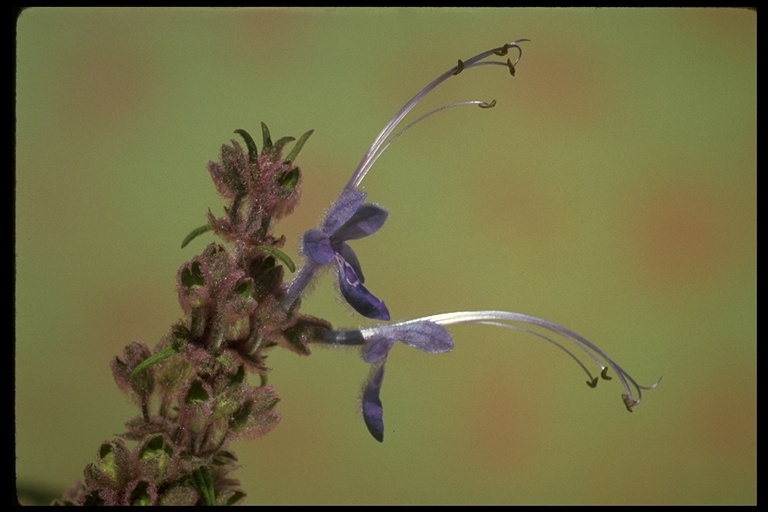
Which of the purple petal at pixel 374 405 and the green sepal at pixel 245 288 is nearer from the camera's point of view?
the green sepal at pixel 245 288

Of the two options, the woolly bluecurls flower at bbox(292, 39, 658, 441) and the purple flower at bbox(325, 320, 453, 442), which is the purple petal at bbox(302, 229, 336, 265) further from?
the purple flower at bbox(325, 320, 453, 442)

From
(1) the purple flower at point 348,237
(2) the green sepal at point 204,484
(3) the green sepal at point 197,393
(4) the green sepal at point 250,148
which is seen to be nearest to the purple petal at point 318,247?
(1) the purple flower at point 348,237

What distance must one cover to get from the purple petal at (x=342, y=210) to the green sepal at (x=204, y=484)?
1.27ft

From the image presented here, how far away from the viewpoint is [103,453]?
3.23 ft

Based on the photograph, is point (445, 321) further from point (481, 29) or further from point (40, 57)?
point (40, 57)

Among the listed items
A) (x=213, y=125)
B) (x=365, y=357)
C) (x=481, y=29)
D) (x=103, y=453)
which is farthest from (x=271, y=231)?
(x=481, y=29)

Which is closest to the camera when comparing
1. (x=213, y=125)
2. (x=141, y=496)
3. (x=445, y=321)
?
(x=141, y=496)

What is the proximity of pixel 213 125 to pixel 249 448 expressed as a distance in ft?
2.98

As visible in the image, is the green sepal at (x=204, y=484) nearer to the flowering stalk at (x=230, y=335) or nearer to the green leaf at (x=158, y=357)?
the flowering stalk at (x=230, y=335)

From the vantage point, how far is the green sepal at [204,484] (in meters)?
0.98

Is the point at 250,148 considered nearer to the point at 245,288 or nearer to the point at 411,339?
the point at 245,288

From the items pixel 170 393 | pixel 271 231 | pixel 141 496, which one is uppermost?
pixel 271 231

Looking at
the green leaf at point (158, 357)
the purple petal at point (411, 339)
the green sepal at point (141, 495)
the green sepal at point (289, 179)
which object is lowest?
the green sepal at point (141, 495)

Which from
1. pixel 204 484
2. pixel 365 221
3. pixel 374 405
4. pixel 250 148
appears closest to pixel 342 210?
pixel 365 221
